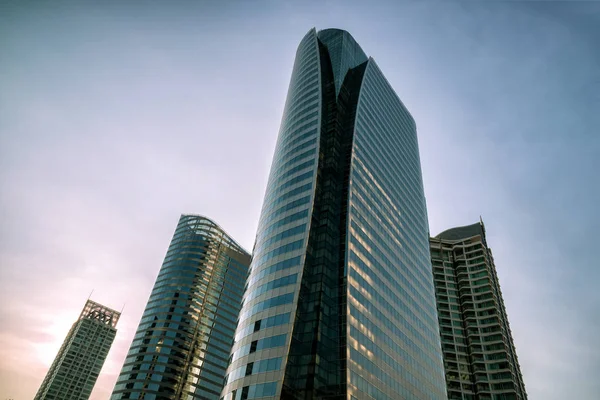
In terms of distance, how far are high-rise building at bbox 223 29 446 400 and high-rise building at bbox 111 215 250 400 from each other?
93.6 metres

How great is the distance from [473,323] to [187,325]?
11269 centimetres

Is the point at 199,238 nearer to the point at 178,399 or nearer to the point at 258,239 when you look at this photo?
the point at 178,399

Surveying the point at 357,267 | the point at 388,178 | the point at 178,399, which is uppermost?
the point at 388,178

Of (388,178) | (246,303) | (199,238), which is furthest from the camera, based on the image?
(199,238)

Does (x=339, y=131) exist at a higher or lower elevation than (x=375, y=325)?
higher

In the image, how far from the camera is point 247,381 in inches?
2511

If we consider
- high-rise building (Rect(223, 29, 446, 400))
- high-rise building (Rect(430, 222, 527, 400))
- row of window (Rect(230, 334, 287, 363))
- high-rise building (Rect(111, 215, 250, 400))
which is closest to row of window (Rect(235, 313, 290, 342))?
high-rise building (Rect(223, 29, 446, 400))

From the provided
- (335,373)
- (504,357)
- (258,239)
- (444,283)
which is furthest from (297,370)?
(444,283)

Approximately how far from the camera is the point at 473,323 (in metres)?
148

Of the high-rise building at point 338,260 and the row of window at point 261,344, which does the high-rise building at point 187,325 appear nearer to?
the high-rise building at point 338,260

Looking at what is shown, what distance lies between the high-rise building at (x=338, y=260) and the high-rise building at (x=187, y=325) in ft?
307

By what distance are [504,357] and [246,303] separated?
102m

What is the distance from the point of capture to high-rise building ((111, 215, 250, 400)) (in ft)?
491

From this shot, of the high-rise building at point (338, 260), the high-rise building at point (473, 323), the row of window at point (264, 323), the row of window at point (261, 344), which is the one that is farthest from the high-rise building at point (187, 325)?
the row of window at point (261, 344)
